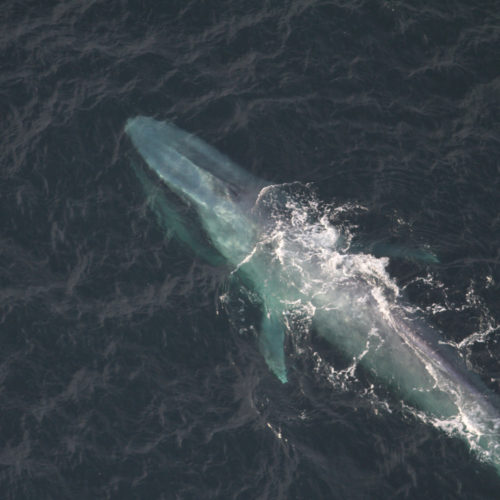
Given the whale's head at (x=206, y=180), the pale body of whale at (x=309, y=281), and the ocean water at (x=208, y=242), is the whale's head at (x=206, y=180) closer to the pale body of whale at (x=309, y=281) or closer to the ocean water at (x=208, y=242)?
the pale body of whale at (x=309, y=281)

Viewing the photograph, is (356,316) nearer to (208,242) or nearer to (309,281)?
(309,281)

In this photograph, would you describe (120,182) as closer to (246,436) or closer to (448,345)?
(246,436)

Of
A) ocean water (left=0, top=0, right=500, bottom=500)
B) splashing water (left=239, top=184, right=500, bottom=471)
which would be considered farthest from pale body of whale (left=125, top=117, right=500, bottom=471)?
ocean water (left=0, top=0, right=500, bottom=500)

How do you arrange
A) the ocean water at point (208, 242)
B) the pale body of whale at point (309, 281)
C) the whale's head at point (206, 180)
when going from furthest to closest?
the whale's head at point (206, 180) < the pale body of whale at point (309, 281) < the ocean water at point (208, 242)

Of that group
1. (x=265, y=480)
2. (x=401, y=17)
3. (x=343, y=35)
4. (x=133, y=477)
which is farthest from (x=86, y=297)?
(x=401, y=17)

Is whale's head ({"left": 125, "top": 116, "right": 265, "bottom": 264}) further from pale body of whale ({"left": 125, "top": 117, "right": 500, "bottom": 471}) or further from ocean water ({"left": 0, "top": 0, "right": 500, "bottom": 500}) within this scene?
ocean water ({"left": 0, "top": 0, "right": 500, "bottom": 500})

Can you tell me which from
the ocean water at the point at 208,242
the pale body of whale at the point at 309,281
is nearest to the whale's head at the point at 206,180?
the pale body of whale at the point at 309,281
